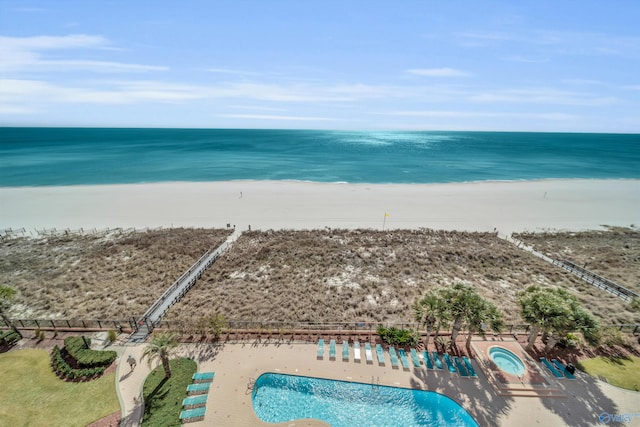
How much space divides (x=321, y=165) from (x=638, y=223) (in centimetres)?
8570

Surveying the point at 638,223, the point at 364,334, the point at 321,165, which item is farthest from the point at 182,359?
the point at 321,165

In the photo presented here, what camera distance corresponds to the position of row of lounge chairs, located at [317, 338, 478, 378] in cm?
1972

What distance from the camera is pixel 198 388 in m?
17.9

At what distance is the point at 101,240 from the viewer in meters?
41.1

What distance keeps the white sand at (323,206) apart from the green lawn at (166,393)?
2850 centimetres

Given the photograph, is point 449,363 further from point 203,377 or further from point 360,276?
point 203,377

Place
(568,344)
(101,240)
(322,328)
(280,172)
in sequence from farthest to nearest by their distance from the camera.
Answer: (280,172) < (101,240) < (322,328) < (568,344)

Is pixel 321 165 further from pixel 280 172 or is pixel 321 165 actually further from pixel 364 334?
pixel 364 334

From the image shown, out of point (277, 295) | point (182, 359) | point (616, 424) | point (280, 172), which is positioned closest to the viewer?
point (616, 424)

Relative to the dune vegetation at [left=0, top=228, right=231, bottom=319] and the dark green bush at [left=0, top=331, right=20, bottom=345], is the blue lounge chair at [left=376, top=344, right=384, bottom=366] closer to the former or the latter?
the dune vegetation at [left=0, top=228, right=231, bottom=319]

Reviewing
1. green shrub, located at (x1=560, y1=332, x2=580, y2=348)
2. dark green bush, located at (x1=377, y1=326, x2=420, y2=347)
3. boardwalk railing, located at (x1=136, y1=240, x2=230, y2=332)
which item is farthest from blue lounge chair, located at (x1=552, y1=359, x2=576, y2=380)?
boardwalk railing, located at (x1=136, y1=240, x2=230, y2=332)

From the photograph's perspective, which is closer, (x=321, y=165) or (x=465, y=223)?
(x=465, y=223)

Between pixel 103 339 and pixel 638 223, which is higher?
pixel 638 223

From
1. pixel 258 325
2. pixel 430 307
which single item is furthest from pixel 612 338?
pixel 258 325
